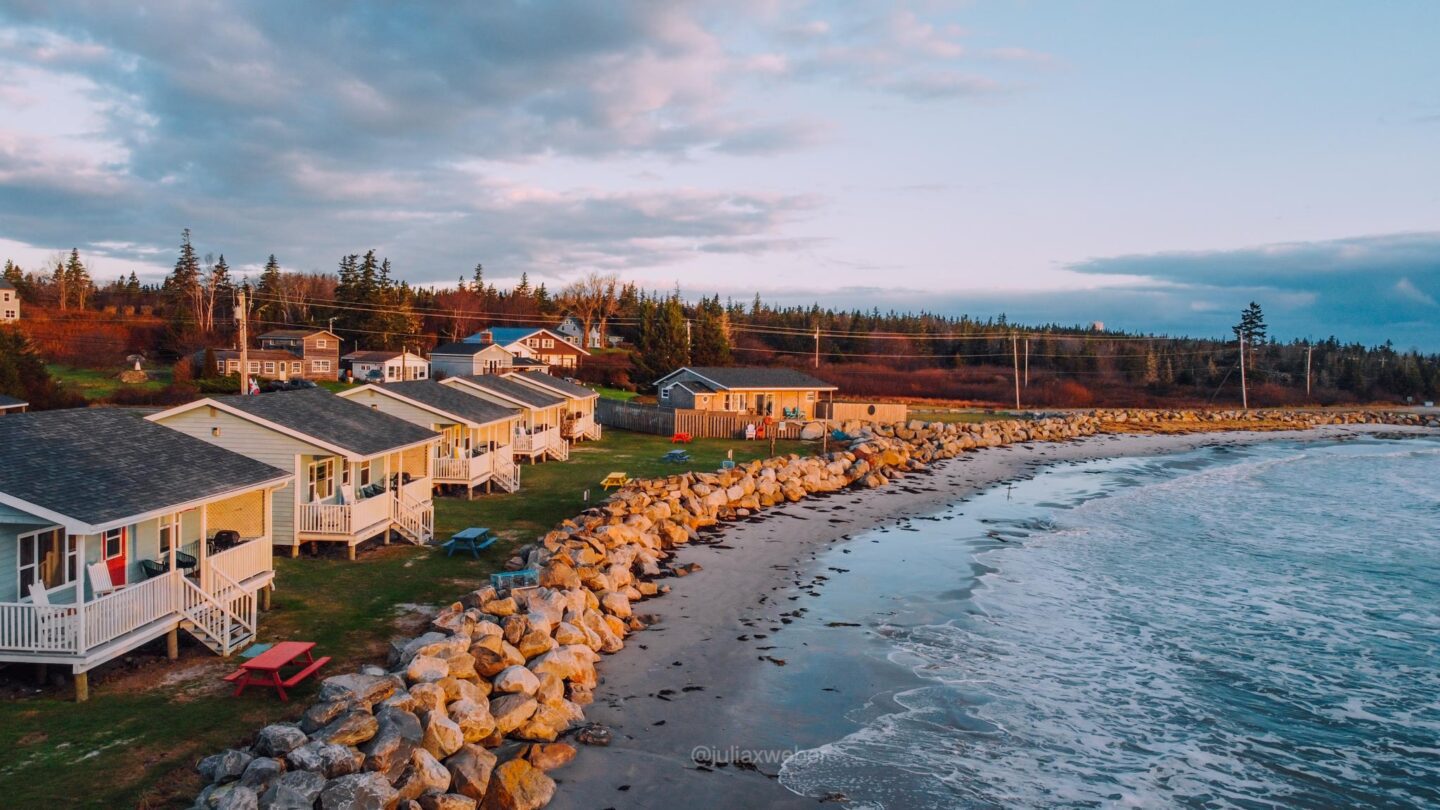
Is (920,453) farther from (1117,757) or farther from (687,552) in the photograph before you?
(1117,757)

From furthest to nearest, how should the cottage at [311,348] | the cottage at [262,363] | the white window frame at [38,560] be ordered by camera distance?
the cottage at [311,348], the cottage at [262,363], the white window frame at [38,560]

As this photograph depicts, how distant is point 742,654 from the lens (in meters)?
16.2

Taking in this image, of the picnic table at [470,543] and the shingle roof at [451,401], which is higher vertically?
the shingle roof at [451,401]

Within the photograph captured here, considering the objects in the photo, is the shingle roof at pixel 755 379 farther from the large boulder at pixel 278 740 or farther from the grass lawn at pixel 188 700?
the large boulder at pixel 278 740

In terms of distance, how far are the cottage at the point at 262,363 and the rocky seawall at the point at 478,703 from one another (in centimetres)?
5832

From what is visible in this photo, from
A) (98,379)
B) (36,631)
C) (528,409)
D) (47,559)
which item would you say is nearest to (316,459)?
(47,559)

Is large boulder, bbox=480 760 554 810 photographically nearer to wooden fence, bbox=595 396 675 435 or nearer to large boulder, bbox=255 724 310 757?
large boulder, bbox=255 724 310 757

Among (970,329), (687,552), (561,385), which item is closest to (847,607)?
(687,552)

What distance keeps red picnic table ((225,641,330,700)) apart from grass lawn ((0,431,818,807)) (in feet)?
0.61

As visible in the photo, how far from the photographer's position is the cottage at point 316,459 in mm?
20875

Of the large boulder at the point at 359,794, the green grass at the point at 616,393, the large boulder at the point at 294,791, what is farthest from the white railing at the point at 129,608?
the green grass at the point at 616,393

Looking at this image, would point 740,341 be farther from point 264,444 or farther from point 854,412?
point 264,444

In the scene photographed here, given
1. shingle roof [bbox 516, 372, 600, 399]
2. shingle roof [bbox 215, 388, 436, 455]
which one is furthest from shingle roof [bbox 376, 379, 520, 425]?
shingle roof [bbox 516, 372, 600, 399]

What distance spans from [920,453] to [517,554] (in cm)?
3067
